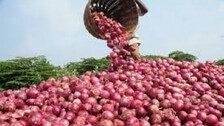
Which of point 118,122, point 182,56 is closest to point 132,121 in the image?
point 118,122

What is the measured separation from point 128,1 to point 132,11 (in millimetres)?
155

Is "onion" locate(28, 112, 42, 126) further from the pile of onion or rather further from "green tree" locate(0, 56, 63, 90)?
"green tree" locate(0, 56, 63, 90)

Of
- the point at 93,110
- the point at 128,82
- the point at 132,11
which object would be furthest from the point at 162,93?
the point at 132,11

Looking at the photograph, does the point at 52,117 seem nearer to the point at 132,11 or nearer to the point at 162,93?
the point at 162,93

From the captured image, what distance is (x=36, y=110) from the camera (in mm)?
2561

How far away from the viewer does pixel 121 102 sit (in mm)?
2654

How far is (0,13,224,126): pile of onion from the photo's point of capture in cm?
245

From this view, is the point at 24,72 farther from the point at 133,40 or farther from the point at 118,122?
the point at 118,122

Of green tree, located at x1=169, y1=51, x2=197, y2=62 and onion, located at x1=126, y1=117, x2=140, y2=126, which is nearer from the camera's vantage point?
onion, located at x1=126, y1=117, x2=140, y2=126

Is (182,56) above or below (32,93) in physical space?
above

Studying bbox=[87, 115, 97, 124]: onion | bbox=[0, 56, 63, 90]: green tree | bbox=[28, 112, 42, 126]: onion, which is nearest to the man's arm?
bbox=[0, 56, 63, 90]: green tree

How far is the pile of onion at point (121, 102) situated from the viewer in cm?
245

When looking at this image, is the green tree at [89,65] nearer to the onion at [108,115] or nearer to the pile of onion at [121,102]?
the pile of onion at [121,102]

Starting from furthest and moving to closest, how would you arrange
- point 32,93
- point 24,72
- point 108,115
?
point 24,72
point 32,93
point 108,115
